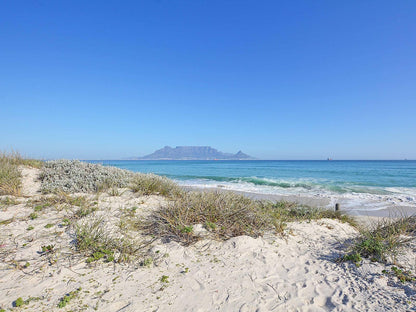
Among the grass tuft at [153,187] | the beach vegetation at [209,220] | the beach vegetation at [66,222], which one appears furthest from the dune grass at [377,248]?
the beach vegetation at [66,222]

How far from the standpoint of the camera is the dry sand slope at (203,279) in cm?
282

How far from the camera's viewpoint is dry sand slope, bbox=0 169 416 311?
2820 mm

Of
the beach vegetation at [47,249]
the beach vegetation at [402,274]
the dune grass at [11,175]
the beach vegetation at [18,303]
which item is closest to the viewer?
the beach vegetation at [18,303]

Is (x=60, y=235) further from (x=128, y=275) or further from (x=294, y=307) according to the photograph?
(x=294, y=307)

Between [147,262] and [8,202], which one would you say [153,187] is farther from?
[147,262]

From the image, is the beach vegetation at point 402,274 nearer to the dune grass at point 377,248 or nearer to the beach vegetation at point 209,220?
the dune grass at point 377,248

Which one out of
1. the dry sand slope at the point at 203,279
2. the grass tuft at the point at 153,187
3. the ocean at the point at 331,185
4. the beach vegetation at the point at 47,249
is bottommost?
the ocean at the point at 331,185

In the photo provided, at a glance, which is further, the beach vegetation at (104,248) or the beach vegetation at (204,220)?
the beach vegetation at (204,220)

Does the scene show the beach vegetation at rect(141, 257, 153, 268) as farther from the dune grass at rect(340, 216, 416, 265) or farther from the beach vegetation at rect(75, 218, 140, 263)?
the dune grass at rect(340, 216, 416, 265)

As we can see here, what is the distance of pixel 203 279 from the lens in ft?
11.1

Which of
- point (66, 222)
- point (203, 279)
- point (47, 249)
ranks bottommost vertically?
point (203, 279)

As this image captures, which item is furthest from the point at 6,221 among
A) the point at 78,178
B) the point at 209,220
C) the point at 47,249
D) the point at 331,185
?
the point at 331,185

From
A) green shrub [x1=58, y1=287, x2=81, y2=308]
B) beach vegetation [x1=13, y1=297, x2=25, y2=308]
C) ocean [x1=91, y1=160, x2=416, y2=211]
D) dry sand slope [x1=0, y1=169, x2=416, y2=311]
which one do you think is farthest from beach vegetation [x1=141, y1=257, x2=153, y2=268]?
ocean [x1=91, y1=160, x2=416, y2=211]

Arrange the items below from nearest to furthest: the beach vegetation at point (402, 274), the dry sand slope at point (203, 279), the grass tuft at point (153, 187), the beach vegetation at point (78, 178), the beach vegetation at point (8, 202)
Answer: the dry sand slope at point (203, 279) → the beach vegetation at point (402, 274) → the beach vegetation at point (8, 202) → the beach vegetation at point (78, 178) → the grass tuft at point (153, 187)
